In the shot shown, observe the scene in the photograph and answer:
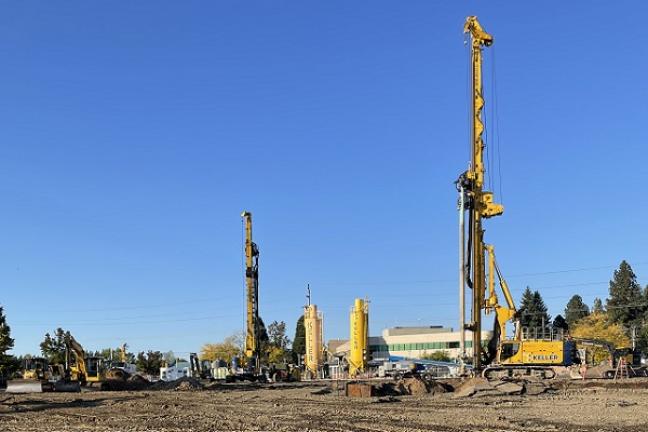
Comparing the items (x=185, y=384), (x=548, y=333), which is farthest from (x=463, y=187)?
(x=185, y=384)

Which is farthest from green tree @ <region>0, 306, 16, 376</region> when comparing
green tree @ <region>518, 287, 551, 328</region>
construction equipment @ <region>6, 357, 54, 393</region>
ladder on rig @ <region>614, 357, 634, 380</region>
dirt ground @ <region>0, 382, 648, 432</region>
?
green tree @ <region>518, 287, 551, 328</region>

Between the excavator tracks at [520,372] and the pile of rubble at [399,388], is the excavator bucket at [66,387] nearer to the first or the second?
the pile of rubble at [399,388]

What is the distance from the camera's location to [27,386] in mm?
46656

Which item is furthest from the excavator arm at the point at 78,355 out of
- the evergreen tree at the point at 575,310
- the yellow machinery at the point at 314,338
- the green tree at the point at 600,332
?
the evergreen tree at the point at 575,310

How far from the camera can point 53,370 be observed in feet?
180

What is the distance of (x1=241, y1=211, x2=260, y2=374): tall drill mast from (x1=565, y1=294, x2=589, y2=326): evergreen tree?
7766cm

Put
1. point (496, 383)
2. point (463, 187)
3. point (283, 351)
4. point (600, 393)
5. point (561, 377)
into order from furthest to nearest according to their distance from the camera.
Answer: point (283, 351) → point (463, 187) → point (561, 377) → point (496, 383) → point (600, 393)

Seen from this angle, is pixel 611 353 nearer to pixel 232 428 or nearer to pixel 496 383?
pixel 496 383

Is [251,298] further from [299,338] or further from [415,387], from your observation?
[299,338]

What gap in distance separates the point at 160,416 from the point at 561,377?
26.0 m

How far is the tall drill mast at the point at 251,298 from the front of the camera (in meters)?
70.3

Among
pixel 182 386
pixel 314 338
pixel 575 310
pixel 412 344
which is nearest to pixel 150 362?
pixel 314 338

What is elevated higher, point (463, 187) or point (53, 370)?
point (463, 187)

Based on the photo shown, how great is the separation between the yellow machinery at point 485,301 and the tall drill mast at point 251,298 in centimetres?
2856
